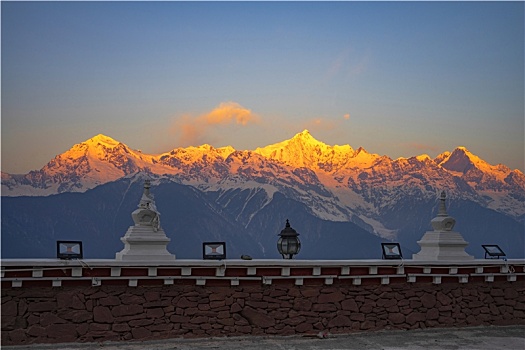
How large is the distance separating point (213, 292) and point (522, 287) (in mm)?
7966

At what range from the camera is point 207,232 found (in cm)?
14925

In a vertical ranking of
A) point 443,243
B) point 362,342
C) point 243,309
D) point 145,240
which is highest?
point 145,240

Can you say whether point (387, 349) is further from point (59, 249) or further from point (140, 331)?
point (59, 249)

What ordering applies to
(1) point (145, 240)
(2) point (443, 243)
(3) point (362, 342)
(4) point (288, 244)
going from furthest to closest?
(2) point (443, 243), (4) point (288, 244), (3) point (362, 342), (1) point (145, 240)

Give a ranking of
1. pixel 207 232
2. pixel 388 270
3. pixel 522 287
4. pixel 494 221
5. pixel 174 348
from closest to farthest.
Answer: pixel 174 348 < pixel 388 270 < pixel 522 287 < pixel 207 232 < pixel 494 221

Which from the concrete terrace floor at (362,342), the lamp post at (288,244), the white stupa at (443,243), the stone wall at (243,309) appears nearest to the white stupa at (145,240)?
the stone wall at (243,309)

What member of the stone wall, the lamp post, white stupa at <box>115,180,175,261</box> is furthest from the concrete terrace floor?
the lamp post

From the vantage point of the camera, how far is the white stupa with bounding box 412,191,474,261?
17.1 meters

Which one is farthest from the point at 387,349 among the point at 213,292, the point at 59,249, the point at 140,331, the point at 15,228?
the point at 15,228

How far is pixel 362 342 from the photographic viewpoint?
48.9 ft

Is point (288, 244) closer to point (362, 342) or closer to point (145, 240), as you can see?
point (362, 342)

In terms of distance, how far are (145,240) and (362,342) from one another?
16.6 ft

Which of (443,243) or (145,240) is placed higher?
(145,240)

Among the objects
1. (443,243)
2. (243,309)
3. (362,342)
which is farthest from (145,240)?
(443,243)
